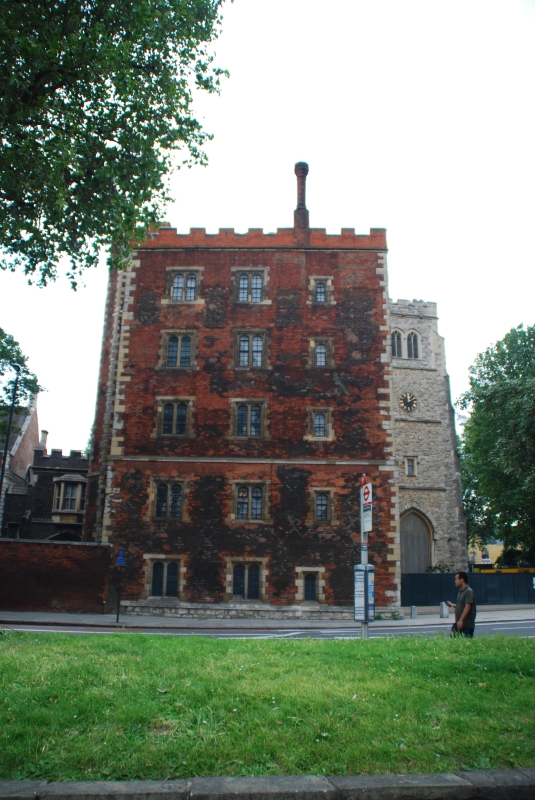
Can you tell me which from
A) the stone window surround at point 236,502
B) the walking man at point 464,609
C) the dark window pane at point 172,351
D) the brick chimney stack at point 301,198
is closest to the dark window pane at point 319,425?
the stone window surround at point 236,502

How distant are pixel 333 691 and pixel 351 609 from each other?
2033 centimetres

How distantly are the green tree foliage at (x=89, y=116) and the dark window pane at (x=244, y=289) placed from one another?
548 inches

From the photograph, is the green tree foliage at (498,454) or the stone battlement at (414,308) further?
the stone battlement at (414,308)

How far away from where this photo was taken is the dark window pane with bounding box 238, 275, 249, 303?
29484mm

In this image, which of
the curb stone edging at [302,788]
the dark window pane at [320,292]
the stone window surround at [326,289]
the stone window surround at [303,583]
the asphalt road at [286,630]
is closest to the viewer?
the curb stone edging at [302,788]

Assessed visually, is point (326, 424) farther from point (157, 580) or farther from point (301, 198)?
point (301, 198)

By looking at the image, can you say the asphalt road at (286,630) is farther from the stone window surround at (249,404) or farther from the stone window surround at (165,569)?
the stone window surround at (249,404)

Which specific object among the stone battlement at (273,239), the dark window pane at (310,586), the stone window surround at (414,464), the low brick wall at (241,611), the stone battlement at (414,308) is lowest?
the low brick wall at (241,611)

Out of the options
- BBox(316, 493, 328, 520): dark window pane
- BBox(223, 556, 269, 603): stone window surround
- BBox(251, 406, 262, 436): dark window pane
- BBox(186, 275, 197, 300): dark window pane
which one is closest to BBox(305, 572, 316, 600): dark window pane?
BBox(223, 556, 269, 603): stone window surround

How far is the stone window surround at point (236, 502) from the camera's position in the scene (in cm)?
2689

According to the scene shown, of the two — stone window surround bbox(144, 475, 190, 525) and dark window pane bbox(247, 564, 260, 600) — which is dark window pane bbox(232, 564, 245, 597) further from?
stone window surround bbox(144, 475, 190, 525)

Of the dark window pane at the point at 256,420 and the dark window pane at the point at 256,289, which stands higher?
the dark window pane at the point at 256,289

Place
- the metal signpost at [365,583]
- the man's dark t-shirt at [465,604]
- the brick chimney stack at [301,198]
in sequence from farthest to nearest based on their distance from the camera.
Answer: the brick chimney stack at [301,198]
the metal signpost at [365,583]
the man's dark t-shirt at [465,604]

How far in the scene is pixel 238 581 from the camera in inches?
1045
